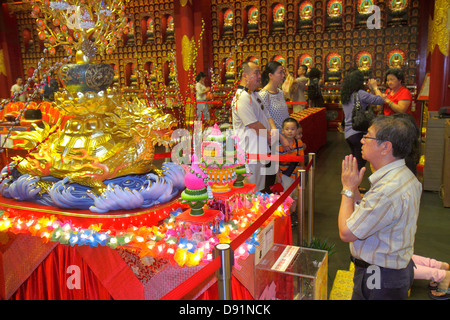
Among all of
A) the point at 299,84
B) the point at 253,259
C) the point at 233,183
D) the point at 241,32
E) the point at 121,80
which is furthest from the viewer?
the point at 121,80

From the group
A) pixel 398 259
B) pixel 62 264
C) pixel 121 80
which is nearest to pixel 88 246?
pixel 62 264

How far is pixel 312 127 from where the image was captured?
5.33 metres

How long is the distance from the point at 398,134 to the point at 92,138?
134 cm

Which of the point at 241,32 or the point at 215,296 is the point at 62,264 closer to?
the point at 215,296

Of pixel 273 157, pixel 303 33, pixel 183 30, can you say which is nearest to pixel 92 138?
pixel 273 157

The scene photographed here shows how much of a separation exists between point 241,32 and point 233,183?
7259 mm

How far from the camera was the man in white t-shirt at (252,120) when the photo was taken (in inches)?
101

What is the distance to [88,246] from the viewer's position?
5.40 ft

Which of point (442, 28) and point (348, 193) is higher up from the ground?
point (442, 28)

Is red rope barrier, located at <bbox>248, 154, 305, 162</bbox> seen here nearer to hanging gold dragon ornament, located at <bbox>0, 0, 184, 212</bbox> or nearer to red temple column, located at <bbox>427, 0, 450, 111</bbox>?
hanging gold dragon ornament, located at <bbox>0, 0, 184, 212</bbox>

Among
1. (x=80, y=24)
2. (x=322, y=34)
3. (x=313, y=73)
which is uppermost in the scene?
(x=322, y=34)

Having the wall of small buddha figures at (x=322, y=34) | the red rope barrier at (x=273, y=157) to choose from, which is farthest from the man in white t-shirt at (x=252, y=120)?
the wall of small buddha figures at (x=322, y=34)

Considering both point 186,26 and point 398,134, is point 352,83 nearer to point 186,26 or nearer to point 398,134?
point 398,134

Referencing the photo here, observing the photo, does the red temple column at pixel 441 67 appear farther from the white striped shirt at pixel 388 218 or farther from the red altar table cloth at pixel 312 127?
the white striped shirt at pixel 388 218
